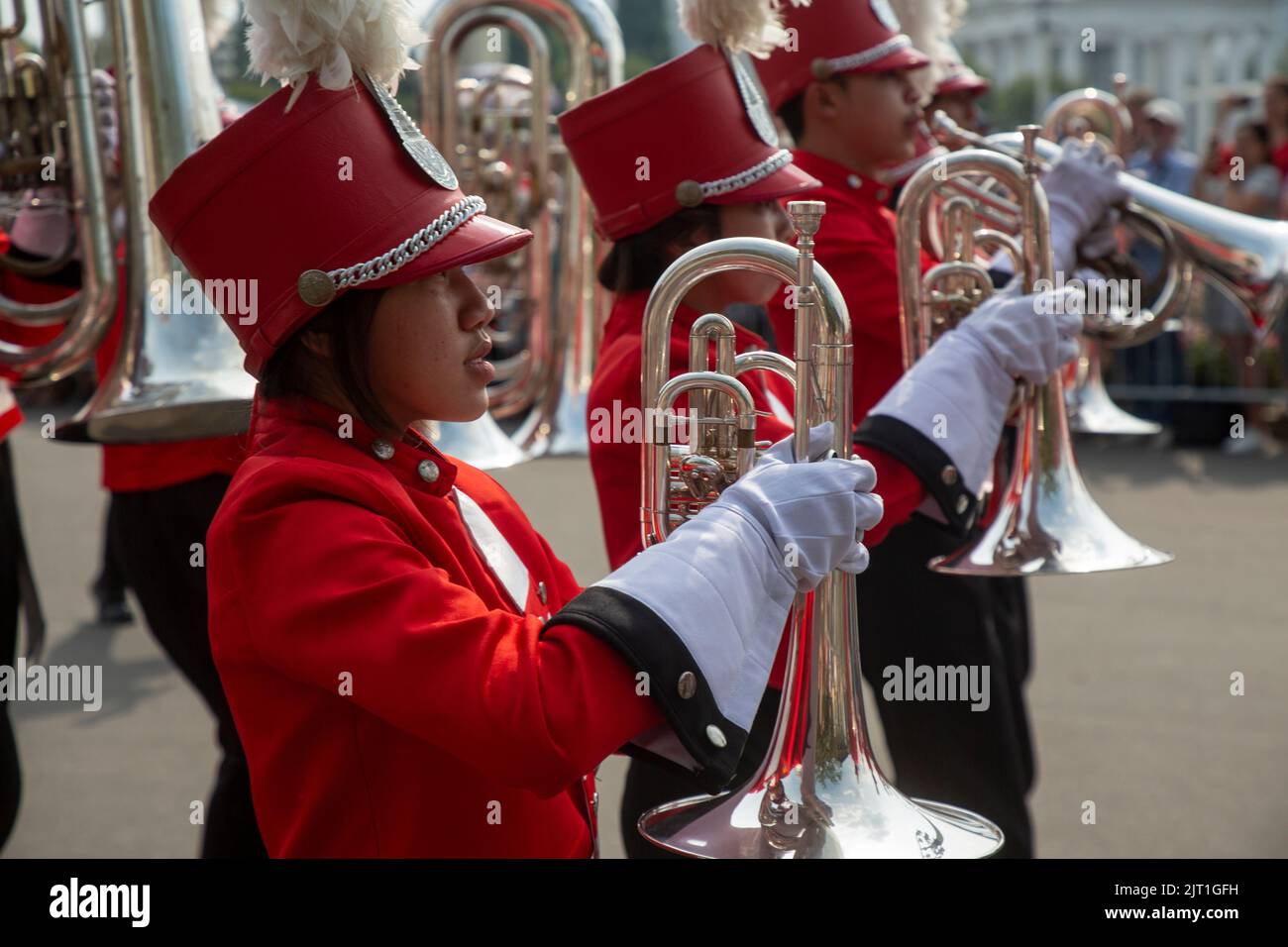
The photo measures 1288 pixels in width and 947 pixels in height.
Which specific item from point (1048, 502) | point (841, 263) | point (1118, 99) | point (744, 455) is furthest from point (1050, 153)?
point (744, 455)

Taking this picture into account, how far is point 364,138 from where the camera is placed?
177 centimetres

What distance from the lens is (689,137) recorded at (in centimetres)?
253

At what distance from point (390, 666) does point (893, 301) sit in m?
1.67

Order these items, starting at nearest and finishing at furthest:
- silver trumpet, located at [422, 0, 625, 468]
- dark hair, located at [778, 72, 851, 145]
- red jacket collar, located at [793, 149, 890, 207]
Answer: red jacket collar, located at [793, 149, 890, 207] < dark hair, located at [778, 72, 851, 145] < silver trumpet, located at [422, 0, 625, 468]

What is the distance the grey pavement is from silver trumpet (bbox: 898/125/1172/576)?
1.26m

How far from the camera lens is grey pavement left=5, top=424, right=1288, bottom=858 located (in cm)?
395

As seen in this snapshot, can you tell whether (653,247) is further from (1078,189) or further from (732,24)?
(1078,189)

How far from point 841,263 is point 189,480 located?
123 cm

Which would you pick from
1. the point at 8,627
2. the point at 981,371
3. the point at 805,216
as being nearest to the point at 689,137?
the point at 981,371

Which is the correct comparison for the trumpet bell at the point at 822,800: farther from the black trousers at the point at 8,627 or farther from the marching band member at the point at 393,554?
the black trousers at the point at 8,627

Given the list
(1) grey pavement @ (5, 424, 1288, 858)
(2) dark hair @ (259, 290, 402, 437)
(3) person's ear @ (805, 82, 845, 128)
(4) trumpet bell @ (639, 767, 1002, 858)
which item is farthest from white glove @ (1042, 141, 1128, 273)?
(2) dark hair @ (259, 290, 402, 437)

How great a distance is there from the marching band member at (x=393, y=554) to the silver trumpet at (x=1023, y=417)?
0.99m

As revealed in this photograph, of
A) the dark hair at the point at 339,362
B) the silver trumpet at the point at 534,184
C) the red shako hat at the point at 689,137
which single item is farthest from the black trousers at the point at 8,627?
the dark hair at the point at 339,362

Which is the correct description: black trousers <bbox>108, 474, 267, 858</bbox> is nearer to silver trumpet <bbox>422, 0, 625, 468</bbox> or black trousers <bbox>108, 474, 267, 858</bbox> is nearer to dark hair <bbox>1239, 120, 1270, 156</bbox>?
silver trumpet <bbox>422, 0, 625, 468</bbox>
